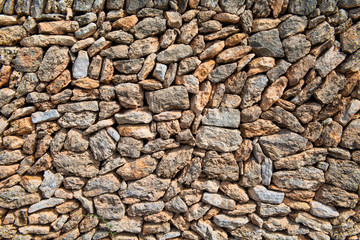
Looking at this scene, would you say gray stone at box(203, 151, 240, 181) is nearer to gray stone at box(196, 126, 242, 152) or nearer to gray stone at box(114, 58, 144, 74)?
gray stone at box(196, 126, 242, 152)

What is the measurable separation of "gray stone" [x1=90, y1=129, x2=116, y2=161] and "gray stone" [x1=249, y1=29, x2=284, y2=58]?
6.81 ft

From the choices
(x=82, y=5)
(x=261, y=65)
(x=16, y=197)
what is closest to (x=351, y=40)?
(x=261, y=65)

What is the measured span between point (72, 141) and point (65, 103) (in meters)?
0.47

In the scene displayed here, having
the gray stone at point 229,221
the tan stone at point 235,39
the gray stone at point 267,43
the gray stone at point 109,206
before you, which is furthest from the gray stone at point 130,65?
the gray stone at point 229,221

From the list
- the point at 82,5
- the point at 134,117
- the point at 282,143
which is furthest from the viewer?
the point at 282,143

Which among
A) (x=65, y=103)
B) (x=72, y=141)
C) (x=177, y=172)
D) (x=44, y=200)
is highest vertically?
(x=65, y=103)

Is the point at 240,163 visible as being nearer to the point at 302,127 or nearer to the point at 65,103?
the point at 302,127

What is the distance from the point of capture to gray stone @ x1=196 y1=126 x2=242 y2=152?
2.70 meters

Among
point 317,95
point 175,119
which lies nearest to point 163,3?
point 175,119

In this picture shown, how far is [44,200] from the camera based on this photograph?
2725 mm

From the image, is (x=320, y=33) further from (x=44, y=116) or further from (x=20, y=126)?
(x=20, y=126)

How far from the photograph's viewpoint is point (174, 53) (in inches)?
101

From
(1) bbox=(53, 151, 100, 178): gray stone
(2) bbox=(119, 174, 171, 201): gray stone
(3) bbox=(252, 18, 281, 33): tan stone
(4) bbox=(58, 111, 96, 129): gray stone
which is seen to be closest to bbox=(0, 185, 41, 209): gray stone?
(1) bbox=(53, 151, 100, 178): gray stone

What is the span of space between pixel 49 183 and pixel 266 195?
2.72 m
